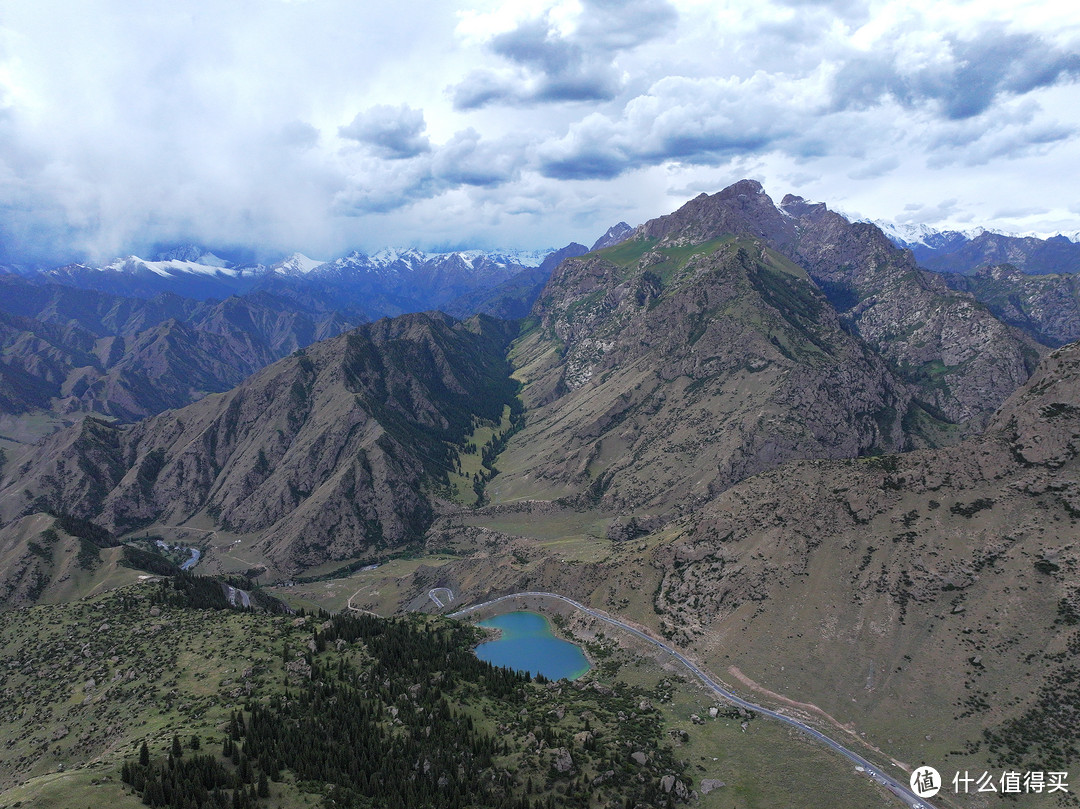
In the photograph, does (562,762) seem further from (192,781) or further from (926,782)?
(926,782)

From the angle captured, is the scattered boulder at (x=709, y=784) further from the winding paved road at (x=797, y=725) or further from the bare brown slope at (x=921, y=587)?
the bare brown slope at (x=921, y=587)

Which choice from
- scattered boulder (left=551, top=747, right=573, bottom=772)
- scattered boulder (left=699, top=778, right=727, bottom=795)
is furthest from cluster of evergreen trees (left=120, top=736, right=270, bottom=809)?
scattered boulder (left=699, top=778, right=727, bottom=795)

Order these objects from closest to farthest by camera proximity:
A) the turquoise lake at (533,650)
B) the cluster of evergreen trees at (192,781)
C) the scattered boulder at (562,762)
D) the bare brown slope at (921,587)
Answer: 1. the cluster of evergreen trees at (192,781)
2. the scattered boulder at (562,762)
3. the bare brown slope at (921,587)
4. the turquoise lake at (533,650)

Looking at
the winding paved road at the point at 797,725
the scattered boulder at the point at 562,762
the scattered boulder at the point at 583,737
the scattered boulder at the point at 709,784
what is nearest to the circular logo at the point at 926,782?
the winding paved road at the point at 797,725

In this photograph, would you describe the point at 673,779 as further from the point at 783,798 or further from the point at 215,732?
the point at 215,732

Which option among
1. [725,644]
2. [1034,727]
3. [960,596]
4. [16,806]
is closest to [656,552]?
[725,644]

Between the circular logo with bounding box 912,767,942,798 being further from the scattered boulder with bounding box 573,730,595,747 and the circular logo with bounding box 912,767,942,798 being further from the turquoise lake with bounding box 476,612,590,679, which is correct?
the turquoise lake with bounding box 476,612,590,679
